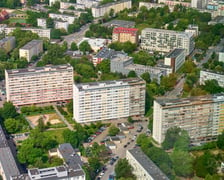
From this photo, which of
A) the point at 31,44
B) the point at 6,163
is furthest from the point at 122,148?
the point at 31,44

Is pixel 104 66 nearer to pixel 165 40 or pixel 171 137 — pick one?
pixel 165 40

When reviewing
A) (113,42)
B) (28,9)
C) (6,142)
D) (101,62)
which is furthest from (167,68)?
(28,9)

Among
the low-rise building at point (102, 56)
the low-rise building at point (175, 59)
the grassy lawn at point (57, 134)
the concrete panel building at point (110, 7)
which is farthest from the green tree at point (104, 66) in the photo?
the concrete panel building at point (110, 7)

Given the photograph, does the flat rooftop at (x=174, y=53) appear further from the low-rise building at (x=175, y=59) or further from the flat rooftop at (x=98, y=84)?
the flat rooftop at (x=98, y=84)

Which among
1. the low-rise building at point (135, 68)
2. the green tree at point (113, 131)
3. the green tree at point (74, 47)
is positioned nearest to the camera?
the green tree at point (113, 131)

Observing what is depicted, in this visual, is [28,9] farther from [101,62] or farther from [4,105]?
[4,105]

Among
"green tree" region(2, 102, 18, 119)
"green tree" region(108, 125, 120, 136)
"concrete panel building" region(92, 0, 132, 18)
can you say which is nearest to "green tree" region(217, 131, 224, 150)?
"green tree" region(108, 125, 120, 136)

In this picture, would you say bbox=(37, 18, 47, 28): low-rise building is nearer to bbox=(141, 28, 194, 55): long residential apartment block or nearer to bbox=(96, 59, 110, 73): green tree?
bbox=(141, 28, 194, 55): long residential apartment block
